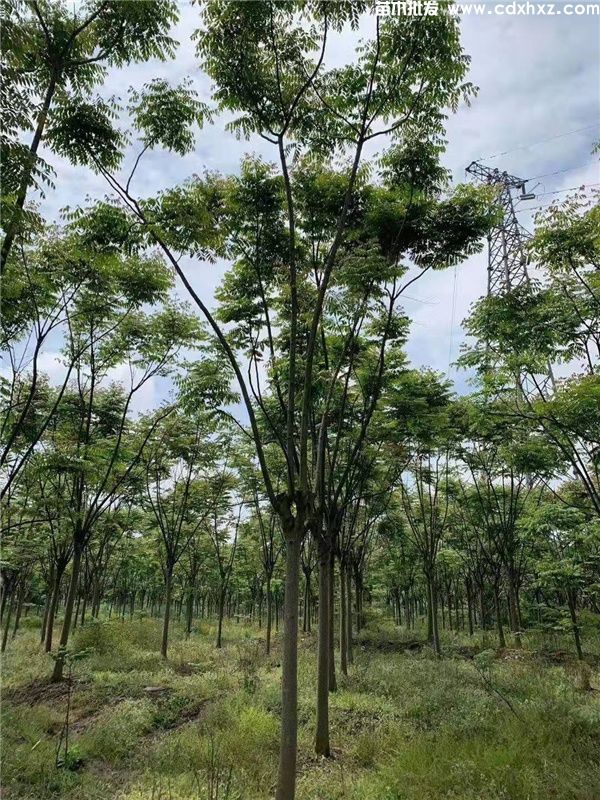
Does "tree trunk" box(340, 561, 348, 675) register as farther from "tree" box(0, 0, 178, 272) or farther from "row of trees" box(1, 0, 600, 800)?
"tree" box(0, 0, 178, 272)

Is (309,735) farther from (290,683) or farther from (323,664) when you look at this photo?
(290,683)

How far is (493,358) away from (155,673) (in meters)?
13.4

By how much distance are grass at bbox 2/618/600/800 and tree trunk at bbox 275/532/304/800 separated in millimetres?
1047

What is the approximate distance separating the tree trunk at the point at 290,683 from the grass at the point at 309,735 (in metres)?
1.05

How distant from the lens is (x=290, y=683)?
19.5ft

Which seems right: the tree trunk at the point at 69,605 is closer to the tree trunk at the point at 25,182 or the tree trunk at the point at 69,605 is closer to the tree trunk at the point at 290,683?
the tree trunk at the point at 290,683

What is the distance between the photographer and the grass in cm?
651

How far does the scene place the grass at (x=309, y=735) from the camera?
6.51 metres

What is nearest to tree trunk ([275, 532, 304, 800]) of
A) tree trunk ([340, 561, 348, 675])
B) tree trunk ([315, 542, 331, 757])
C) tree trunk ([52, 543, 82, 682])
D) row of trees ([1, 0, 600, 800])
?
row of trees ([1, 0, 600, 800])

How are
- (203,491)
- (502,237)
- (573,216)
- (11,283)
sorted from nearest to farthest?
(11,283), (573,216), (203,491), (502,237)

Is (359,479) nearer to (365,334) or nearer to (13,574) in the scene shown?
(365,334)

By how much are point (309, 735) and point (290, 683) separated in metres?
4.03

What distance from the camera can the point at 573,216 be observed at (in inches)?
364

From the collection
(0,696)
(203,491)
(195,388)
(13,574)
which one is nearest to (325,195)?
(195,388)
